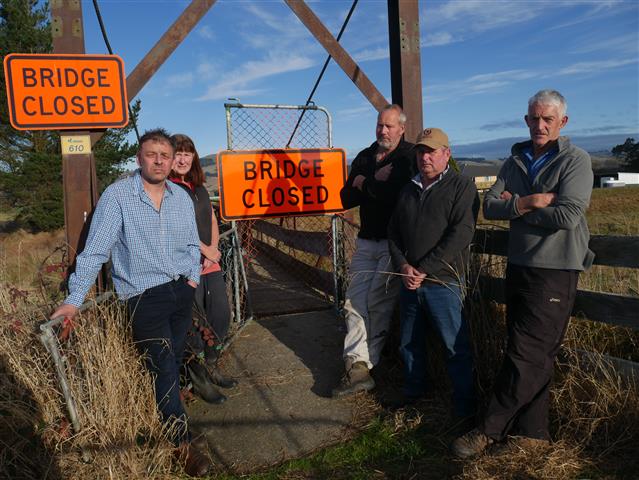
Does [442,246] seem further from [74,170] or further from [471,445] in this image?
[74,170]

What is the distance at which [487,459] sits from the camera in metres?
2.82

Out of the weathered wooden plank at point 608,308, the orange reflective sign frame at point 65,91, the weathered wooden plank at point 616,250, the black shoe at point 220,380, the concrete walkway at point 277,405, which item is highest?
the orange reflective sign frame at point 65,91

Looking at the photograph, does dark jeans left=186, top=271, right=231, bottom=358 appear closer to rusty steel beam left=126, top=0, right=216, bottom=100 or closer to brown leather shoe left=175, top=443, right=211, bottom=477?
brown leather shoe left=175, top=443, right=211, bottom=477

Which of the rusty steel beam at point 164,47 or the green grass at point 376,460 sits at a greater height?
the rusty steel beam at point 164,47

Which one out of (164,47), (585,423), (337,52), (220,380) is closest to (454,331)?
(585,423)

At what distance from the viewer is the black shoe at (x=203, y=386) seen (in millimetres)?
3770

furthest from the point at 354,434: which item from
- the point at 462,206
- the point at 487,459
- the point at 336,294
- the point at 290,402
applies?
the point at 336,294

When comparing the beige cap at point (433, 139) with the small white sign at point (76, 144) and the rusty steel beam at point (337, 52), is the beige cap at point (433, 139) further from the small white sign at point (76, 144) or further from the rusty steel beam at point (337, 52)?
the small white sign at point (76, 144)

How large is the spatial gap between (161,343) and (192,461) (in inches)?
27.8

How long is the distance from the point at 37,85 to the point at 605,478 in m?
4.53

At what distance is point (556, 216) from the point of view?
2652 millimetres

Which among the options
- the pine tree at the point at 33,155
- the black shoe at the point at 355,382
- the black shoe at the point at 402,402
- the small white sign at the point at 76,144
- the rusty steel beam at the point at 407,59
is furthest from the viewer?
the pine tree at the point at 33,155

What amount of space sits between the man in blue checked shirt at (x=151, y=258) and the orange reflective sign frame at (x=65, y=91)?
A: 1.32 metres

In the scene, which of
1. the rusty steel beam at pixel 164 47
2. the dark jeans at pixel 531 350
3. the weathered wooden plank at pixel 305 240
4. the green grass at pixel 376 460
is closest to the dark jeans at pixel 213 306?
the green grass at pixel 376 460
